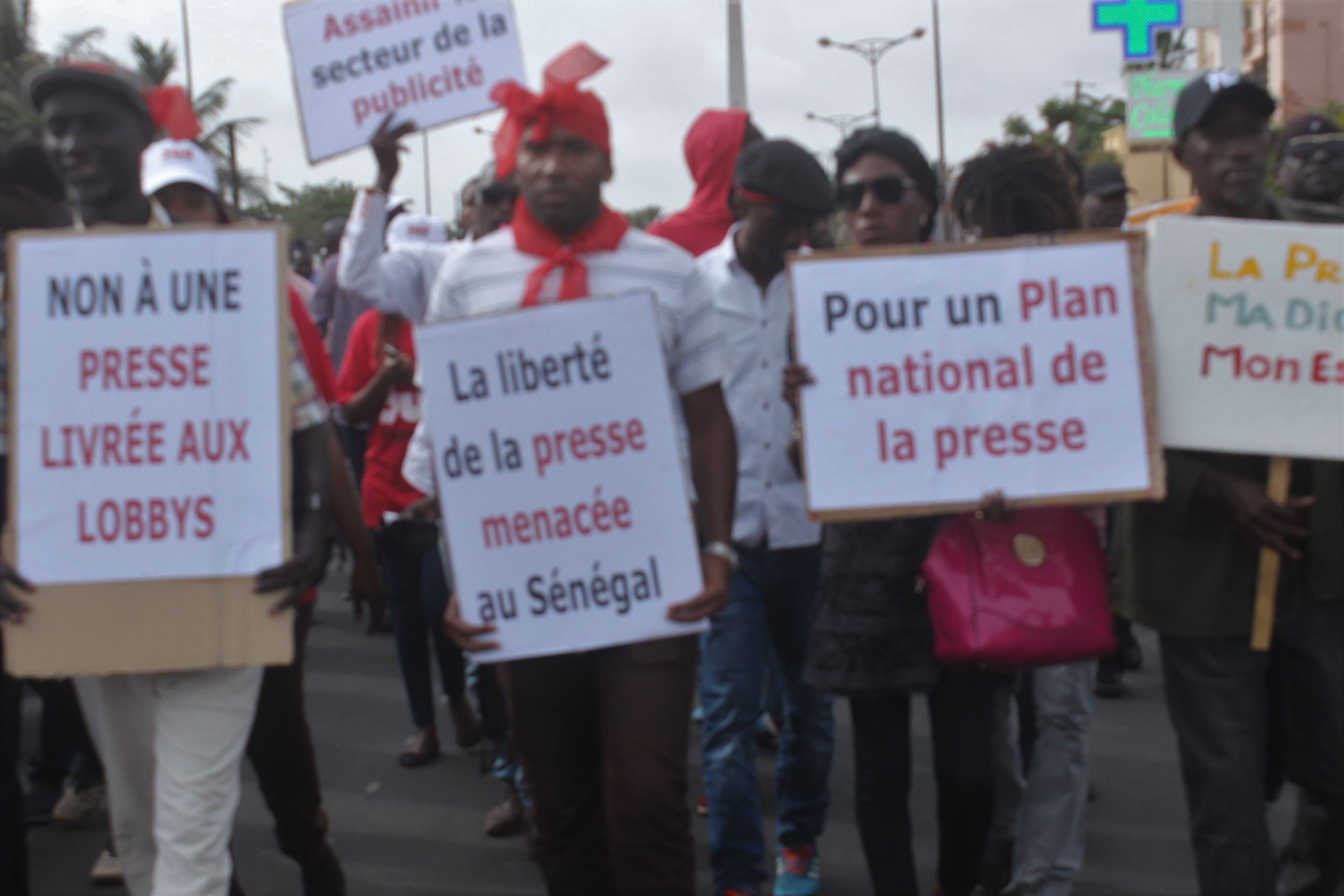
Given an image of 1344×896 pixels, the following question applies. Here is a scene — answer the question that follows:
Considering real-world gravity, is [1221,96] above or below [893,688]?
above

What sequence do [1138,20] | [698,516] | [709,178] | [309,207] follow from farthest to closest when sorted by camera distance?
[309,207] → [1138,20] → [709,178] → [698,516]

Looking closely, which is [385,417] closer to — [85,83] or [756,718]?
[756,718]

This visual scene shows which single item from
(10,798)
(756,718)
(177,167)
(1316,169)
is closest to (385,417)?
(177,167)

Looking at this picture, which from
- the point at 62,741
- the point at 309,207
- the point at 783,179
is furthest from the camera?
the point at 309,207

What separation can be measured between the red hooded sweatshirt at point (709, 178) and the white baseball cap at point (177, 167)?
157 cm

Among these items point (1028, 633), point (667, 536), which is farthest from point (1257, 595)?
point (667, 536)

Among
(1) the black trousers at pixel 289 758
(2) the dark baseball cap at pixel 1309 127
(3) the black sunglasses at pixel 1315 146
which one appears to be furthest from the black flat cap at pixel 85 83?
(2) the dark baseball cap at pixel 1309 127

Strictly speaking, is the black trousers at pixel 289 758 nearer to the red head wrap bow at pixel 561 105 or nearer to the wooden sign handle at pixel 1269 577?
the red head wrap bow at pixel 561 105

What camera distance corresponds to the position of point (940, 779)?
3.21m

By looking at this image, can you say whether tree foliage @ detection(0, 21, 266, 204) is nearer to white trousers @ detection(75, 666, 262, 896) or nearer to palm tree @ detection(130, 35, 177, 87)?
palm tree @ detection(130, 35, 177, 87)

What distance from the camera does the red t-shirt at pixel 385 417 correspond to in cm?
504

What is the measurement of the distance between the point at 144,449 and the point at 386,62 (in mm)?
2213

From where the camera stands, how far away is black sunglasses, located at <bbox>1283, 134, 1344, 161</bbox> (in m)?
5.48

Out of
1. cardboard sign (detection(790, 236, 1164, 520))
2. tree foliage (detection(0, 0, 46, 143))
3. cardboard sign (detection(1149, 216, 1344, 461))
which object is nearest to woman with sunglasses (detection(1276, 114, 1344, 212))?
cardboard sign (detection(1149, 216, 1344, 461))
